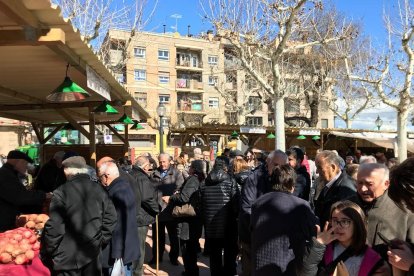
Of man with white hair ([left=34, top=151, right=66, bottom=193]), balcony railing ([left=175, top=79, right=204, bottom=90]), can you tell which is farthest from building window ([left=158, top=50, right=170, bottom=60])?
man with white hair ([left=34, top=151, right=66, bottom=193])

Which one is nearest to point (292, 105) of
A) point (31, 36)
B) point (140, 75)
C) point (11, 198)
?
point (140, 75)

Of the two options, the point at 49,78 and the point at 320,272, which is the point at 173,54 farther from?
the point at 320,272

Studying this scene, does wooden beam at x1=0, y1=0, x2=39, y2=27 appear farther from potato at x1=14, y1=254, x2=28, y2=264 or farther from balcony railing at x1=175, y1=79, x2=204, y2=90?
balcony railing at x1=175, y1=79, x2=204, y2=90

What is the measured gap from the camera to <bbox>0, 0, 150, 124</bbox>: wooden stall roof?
3.40 metres

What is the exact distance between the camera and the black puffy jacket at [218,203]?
5355mm

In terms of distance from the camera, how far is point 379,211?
2.97 meters

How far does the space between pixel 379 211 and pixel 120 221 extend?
2.76m

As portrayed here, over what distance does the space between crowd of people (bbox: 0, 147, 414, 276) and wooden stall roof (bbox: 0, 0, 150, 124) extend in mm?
1225

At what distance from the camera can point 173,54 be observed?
51062 millimetres

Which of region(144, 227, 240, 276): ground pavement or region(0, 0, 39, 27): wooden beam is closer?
region(0, 0, 39, 27): wooden beam

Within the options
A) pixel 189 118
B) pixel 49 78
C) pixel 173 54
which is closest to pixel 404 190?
pixel 49 78

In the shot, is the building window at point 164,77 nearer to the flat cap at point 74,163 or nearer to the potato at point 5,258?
the flat cap at point 74,163

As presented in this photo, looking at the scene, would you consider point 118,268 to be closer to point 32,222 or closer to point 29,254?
point 32,222

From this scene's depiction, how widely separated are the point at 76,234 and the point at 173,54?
48.9 m
